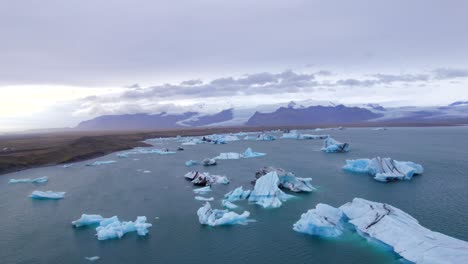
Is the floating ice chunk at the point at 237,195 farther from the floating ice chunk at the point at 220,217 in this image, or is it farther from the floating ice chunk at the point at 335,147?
the floating ice chunk at the point at 335,147

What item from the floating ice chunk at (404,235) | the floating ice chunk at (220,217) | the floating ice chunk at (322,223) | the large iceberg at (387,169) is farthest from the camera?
the large iceberg at (387,169)

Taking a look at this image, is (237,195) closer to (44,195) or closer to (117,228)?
(117,228)

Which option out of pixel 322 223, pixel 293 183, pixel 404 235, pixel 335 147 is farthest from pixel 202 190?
pixel 335 147

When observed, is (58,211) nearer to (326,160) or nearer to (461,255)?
(461,255)

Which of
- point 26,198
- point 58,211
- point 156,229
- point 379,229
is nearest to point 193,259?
point 156,229

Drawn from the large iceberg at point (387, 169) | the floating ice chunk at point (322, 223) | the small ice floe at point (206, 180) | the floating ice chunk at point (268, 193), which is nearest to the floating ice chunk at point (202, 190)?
the small ice floe at point (206, 180)

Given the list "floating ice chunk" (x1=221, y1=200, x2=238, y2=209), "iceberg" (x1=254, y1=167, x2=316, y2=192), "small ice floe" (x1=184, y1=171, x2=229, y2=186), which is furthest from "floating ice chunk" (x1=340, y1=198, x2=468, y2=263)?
"small ice floe" (x1=184, y1=171, x2=229, y2=186)

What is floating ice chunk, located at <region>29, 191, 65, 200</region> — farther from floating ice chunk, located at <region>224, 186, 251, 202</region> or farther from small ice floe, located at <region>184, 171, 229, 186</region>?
floating ice chunk, located at <region>224, 186, 251, 202</region>
